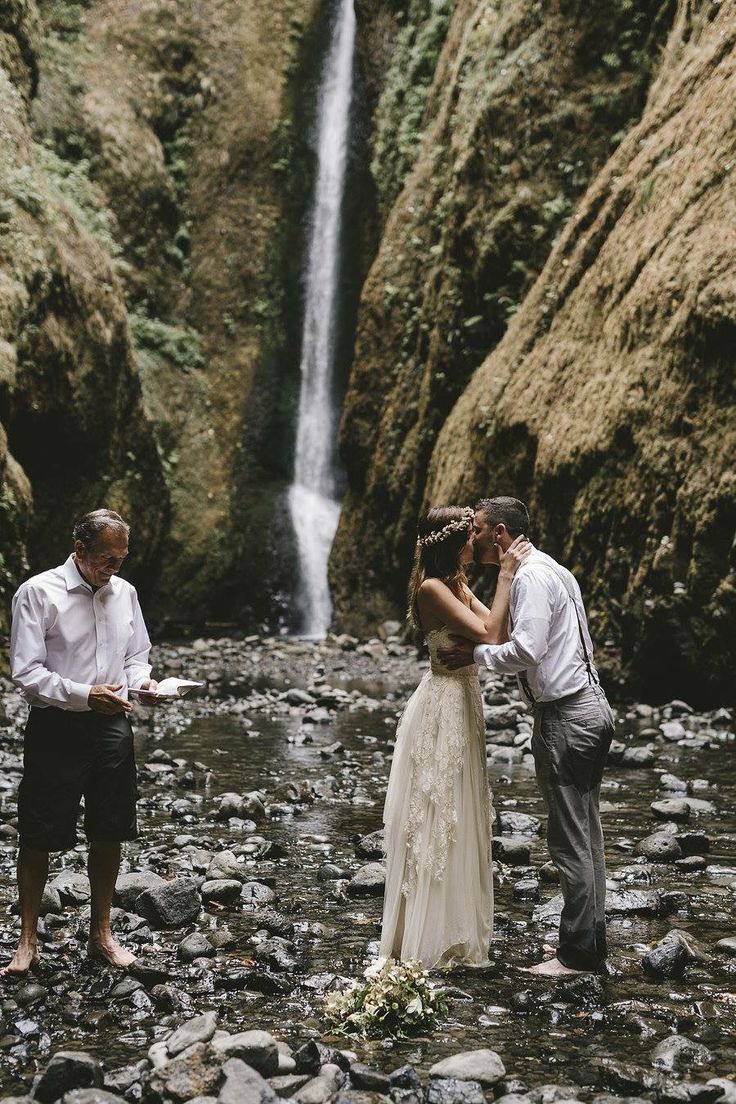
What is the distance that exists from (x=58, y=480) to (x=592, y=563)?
11.7 metres

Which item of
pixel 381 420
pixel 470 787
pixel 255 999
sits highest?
pixel 381 420

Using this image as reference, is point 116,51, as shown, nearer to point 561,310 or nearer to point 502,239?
point 502,239

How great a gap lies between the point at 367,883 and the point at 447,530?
2304 millimetres

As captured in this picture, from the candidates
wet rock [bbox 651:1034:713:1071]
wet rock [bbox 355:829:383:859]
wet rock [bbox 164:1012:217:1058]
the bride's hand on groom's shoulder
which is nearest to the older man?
wet rock [bbox 164:1012:217:1058]

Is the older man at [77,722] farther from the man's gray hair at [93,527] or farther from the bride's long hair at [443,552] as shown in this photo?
the bride's long hair at [443,552]

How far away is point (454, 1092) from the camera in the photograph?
3295 mm

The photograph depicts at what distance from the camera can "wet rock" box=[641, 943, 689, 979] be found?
4.36 m

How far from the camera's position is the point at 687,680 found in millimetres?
11695

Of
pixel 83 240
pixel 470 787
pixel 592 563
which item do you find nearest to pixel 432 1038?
pixel 470 787

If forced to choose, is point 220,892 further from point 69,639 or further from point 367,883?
point 69,639

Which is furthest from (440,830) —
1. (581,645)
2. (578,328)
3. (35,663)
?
(578,328)

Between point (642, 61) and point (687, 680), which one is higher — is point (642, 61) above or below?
above

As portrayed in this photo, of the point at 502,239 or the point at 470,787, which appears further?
the point at 502,239

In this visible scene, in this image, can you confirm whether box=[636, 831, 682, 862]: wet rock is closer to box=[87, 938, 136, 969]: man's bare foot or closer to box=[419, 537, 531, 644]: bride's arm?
box=[419, 537, 531, 644]: bride's arm
